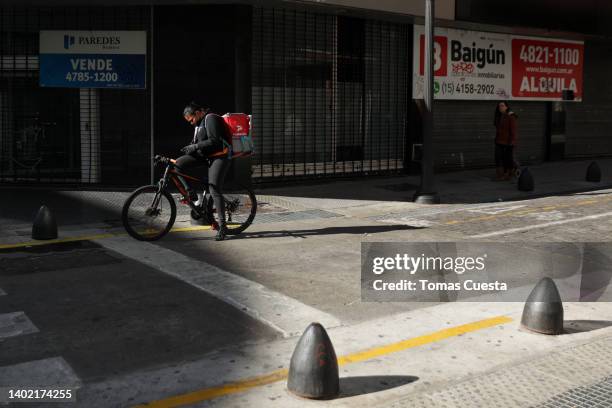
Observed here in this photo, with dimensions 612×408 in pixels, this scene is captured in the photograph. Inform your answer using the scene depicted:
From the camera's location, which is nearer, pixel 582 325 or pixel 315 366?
pixel 315 366

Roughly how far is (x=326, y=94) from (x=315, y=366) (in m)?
11.9

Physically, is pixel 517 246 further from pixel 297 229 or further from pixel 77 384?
pixel 77 384

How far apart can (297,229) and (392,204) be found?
9.92 feet

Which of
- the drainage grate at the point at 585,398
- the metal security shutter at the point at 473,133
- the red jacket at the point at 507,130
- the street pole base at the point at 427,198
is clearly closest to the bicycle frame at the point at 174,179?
the street pole base at the point at 427,198

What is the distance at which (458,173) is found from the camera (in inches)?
716

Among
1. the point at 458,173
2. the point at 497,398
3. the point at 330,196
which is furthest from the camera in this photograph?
the point at 458,173

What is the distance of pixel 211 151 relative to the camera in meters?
9.72

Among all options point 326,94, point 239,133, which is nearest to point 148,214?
point 239,133

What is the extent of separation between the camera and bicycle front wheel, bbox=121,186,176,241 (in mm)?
Answer: 9578

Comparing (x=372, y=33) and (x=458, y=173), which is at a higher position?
(x=372, y=33)

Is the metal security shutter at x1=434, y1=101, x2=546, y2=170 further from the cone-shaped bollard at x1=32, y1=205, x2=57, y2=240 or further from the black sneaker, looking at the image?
the cone-shaped bollard at x1=32, y1=205, x2=57, y2=240

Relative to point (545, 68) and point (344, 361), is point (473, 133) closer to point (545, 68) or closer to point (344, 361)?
point (545, 68)

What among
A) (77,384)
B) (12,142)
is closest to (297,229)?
(77,384)

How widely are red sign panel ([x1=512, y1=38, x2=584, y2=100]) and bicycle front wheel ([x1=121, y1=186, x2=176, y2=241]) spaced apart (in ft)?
41.9
